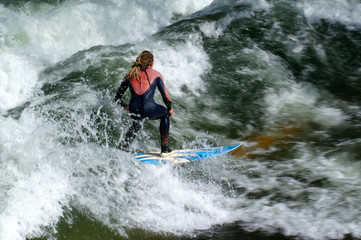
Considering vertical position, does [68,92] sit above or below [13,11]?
below

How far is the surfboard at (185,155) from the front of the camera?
15.0 feet

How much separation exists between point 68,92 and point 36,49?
9.41 ft

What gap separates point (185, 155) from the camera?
4.80 m

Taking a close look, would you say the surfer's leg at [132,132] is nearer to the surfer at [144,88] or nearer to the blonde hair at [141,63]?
the surfer at [144,88]

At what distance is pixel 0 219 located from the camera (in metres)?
3.16

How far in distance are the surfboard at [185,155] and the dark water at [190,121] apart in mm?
101

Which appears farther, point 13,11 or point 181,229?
point 13,11

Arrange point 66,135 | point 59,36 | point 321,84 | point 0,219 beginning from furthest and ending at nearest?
point 59,36 < point 321,84 < point 66,135 < point 0,219

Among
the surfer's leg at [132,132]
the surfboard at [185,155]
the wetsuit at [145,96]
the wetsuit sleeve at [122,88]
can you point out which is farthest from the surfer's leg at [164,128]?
the wetsuit sleeve at [122,88]

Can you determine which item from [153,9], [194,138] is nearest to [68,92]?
[194,138]

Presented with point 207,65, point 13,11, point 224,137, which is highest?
point 13,11

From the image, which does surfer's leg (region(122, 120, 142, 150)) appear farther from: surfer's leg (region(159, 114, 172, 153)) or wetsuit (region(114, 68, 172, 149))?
surfer's leg (region(159, 114, 172, 153))

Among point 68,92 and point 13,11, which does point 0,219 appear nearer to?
point 68,92

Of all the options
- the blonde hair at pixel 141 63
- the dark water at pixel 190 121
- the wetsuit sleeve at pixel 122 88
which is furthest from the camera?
the wetsuit sleeve at pixel 122 88
